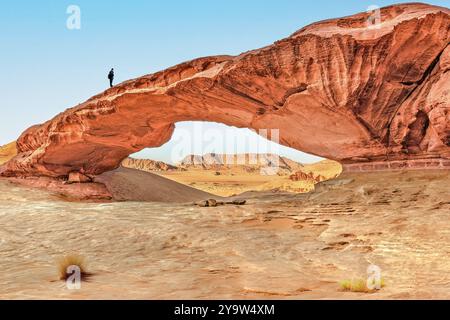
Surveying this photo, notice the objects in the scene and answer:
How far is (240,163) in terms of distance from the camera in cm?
9112

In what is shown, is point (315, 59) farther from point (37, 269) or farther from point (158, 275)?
point (37, 269)

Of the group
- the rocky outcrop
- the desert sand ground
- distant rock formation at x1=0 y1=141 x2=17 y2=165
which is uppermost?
distant rock formation at x1=0 y1=141 x2=17 y2=165

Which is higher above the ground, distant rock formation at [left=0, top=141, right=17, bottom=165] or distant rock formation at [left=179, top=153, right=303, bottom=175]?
distant rock formation at [left=0, top=141, right=17, bottom=165]

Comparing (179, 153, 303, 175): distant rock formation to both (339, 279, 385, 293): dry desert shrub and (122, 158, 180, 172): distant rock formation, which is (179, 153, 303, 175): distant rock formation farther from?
(339, 279, 385, 293): dry desert shrub

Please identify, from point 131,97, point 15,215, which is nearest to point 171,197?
point 131,97

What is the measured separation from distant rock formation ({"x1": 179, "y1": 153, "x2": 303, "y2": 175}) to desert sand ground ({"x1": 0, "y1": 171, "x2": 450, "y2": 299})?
66.7 meters

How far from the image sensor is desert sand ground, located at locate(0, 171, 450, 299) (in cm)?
489

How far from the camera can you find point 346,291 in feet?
15.2

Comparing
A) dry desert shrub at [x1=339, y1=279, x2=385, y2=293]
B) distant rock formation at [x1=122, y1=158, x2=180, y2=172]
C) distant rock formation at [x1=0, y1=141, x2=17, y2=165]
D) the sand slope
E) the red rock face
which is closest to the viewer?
dry desert shrub at [x1=339, y1=279, x2=385, y2=293]

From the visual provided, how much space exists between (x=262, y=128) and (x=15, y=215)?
24.9 feet

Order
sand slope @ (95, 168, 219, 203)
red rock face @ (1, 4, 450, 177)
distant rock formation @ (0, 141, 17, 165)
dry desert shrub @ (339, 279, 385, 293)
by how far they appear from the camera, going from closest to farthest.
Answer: dry desert shrub @ (339, 279, 385, 293) < red rock face @ (1, 4, 450, 177) < sand slope @ (95, 168, 219, 203) < distant rock formation @ (0, 141, 17, 165)

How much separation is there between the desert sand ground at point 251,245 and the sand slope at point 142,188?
272 inches

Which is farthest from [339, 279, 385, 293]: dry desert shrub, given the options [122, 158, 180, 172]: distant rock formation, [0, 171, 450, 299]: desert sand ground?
[122, 158, 180, 172]: distant rock formation

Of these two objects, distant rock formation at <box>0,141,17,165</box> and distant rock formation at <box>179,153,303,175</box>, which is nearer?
distant rock formation at <box>0,141,17,165</box>
